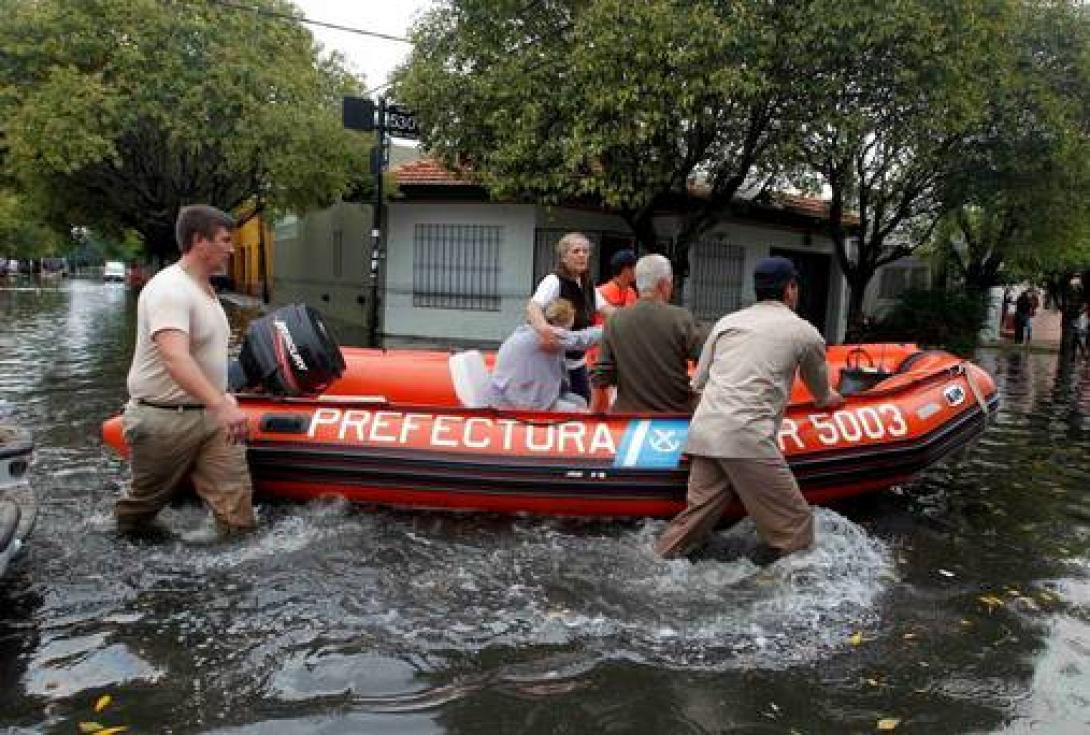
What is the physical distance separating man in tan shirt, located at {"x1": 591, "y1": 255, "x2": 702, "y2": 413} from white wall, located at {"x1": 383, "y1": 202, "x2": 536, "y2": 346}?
11.1 metres

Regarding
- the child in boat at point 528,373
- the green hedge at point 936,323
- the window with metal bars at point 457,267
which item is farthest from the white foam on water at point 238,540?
the green hedge at point 936,323

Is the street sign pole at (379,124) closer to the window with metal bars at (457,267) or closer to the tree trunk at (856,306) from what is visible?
the window with metal bars at (457,267)

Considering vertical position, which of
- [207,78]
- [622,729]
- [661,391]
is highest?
[207,78]

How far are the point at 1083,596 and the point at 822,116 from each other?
24.5ft

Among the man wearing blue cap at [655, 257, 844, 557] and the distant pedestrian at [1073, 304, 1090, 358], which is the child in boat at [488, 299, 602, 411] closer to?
the man wearing blue cap at [655, 257, 844, 557]

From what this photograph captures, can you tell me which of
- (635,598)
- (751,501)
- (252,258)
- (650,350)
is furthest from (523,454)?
(252,258)

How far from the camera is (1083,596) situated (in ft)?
14.9

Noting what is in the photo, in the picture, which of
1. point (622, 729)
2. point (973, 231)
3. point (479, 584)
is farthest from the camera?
point (973, 231)

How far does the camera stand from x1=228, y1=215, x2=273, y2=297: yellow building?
32.6 metres

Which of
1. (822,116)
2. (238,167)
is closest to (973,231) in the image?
(822,116)

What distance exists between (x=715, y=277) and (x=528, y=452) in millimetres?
13730

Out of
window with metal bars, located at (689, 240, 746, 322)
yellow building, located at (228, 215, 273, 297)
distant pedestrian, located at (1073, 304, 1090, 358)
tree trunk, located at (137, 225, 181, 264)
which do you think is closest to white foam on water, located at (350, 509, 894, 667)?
window with metal bars, located at (689, 240, 746, 322)

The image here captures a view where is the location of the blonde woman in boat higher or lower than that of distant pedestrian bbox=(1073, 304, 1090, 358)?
higher

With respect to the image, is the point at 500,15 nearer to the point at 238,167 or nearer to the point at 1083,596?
the point at 238,167
